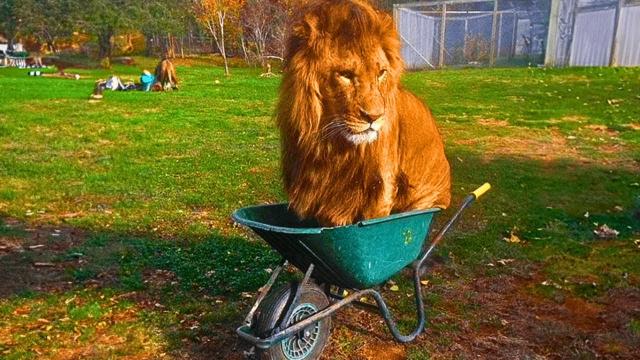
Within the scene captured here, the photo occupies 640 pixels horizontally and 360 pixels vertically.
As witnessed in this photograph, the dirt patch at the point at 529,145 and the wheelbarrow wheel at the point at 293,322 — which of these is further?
the dirt patch at the point at 529,145

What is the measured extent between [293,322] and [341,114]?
1.09 metres

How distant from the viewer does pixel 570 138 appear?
984 cm

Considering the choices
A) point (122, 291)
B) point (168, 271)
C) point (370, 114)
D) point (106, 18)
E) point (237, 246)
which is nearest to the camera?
point (370, 114)

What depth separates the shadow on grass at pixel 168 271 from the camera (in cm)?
348

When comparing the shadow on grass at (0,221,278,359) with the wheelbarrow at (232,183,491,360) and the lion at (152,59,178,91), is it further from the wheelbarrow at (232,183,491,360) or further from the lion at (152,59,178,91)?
the lion at (152,59,178,91)

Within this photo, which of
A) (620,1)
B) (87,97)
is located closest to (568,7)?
(620,1)

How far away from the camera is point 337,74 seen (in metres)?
2.62

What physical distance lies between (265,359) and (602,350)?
2.03 meters

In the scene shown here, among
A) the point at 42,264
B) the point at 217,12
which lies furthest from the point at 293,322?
the point at 217,12

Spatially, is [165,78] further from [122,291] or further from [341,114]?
[341,114]

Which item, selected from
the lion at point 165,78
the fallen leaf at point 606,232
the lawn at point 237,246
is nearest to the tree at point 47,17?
the lion at point 165,78

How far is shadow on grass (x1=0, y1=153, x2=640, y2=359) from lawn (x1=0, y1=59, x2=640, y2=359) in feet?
0.06

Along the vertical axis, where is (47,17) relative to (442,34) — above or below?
above

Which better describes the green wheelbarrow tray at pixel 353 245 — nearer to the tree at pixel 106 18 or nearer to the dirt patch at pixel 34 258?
the dirt patch at pixel 34 258
